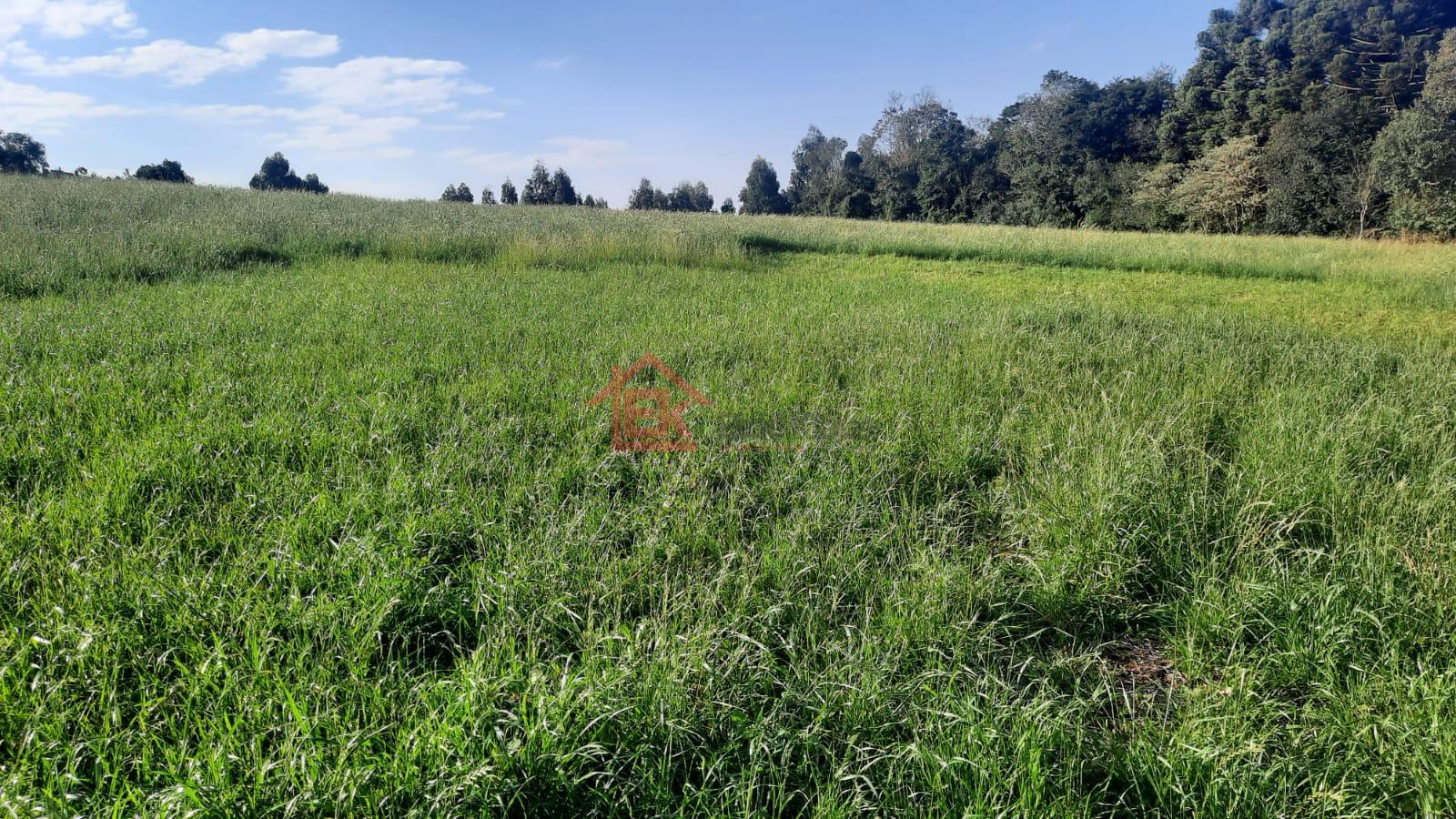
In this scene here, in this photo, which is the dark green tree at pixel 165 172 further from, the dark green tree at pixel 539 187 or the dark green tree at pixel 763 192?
the dark green tree at pixel 763 192

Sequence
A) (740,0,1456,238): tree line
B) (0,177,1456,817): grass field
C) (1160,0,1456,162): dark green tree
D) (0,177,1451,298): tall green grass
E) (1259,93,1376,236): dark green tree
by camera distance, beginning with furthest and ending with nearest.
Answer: (1160,0,1456,162): dark green tree → (1259,93,1376,236): dark green tree → (740,0,1456,238): tree line → (0,177,1451,298): tall green grass → (0,177,1456,817): grass field

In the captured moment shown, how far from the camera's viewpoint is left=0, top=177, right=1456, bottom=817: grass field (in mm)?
1574

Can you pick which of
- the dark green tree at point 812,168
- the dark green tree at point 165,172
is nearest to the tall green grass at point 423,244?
the dark green tree at point 165,172

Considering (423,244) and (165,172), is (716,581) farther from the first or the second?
(165,172)

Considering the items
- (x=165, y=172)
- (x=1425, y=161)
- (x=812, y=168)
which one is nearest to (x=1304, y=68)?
(x=1425, y=161)

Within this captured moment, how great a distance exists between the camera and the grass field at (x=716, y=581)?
5.16 ft

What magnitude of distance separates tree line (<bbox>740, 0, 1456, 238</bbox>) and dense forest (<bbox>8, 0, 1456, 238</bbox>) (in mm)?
88

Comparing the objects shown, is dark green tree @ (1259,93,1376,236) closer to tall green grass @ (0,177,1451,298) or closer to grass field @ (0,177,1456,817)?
tall green grass @ (0,177,1451,298)

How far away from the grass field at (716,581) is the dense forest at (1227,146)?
28314 mm

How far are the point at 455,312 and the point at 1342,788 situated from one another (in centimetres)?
694

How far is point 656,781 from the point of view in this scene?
1.55m

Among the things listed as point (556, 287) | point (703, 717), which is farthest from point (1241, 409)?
point (556, 287)

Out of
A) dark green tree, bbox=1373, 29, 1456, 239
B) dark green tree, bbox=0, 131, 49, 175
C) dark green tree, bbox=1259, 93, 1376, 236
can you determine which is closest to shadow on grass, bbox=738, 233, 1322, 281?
dark green tree, bbox=1373, 29, 1456, 239

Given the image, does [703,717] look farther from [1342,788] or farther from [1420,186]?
[1420,186]
